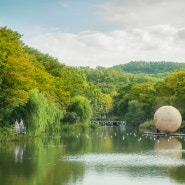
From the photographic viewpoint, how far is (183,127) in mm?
63281

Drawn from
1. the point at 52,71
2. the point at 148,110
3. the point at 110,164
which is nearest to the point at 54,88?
the point at 52,71

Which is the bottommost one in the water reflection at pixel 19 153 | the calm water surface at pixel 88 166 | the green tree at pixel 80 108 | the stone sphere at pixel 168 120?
the calm water surface at pixel 88 166

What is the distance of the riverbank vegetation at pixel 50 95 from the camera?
41.8m

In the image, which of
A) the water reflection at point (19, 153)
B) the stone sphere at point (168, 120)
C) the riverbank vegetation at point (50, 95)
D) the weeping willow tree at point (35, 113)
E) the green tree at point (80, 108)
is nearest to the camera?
the water reflection at point (19, 153)

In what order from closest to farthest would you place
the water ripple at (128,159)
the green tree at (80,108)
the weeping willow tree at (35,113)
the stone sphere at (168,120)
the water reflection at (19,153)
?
the water ripple at (128,159), the water reflection at (19,153), the weeping willow tree at (35,113), the stone sphere at (168,120), the green tree at (80,108)

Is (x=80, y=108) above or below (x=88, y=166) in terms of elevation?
above

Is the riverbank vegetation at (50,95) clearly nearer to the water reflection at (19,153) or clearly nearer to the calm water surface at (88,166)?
the water reflection at (19,153)

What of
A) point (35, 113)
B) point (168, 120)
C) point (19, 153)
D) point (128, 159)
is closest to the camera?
point (128, 159)

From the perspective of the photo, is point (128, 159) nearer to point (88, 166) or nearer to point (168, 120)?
point (88, 166)

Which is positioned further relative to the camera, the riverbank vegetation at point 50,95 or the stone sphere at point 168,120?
the stone sphere at point 168,120

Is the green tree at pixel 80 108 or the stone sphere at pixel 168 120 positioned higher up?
the green tree at pixel 80 108

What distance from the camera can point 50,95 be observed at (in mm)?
59688

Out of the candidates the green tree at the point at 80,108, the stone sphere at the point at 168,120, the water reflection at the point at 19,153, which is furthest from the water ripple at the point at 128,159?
the green tree at the point at 80,108

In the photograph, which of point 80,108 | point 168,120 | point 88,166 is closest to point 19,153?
point 88,166
